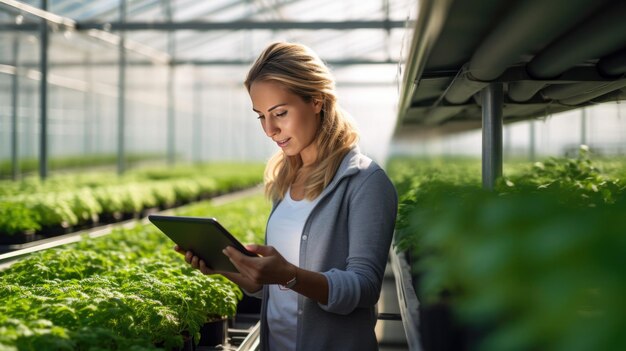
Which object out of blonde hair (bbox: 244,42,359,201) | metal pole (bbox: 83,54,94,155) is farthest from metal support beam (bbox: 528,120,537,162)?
metal pole (bbox: 83,54,94,155)

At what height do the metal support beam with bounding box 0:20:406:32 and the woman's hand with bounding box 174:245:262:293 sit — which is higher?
the metal support beam with bounding box 0:20:406:32

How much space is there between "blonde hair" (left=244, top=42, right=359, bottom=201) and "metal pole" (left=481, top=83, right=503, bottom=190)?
2.51 ft

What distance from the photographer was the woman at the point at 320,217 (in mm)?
2150

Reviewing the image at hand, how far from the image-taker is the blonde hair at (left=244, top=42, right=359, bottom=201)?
2.34 metres

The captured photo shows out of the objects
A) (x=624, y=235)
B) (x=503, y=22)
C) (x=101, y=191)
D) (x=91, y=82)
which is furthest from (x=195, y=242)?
(x=91, y=82)

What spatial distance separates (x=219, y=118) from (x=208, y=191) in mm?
15516

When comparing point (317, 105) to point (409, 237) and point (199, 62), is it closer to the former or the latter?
point (409, 237)

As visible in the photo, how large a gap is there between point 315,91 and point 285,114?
0.13m

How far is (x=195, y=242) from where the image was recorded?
89.0 inches

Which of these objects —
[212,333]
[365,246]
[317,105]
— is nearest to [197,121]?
[212,333]

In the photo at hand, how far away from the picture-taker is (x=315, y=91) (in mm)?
2387

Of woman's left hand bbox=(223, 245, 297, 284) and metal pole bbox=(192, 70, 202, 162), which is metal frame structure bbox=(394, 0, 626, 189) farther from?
metal pole bbox=(192, 70, 202, 162)

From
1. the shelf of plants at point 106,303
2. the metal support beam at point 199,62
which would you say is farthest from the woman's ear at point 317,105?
the metal support beam at point 199,62

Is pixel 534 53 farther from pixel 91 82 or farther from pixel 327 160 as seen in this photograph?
pixel 91 82
